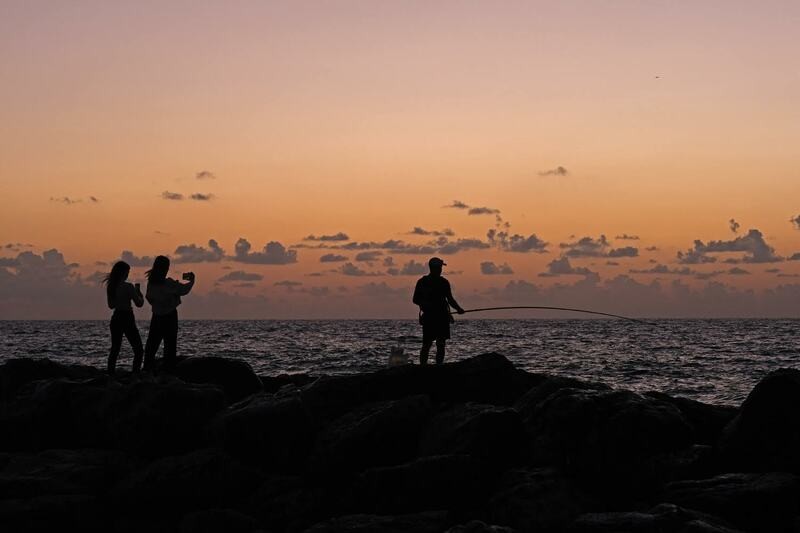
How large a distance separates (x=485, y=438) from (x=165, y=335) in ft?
19.3

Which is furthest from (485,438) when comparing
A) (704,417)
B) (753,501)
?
(704,417)

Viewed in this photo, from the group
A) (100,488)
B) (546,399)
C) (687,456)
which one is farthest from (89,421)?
(687,456)

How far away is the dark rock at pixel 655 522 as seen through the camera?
829cm

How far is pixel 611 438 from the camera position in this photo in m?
10.4

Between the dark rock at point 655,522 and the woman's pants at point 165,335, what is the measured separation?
7499mm

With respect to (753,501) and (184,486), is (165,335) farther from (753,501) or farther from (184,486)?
(753,501)

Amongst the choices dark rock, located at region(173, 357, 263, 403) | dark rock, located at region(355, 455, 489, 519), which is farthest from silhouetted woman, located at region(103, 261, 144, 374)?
dark rock, located at region(355, 455, 489, 519)

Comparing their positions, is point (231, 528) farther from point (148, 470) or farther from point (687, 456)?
point (687, 456)

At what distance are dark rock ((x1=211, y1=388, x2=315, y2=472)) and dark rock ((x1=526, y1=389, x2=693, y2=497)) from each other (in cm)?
293

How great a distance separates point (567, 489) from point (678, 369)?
3357cm

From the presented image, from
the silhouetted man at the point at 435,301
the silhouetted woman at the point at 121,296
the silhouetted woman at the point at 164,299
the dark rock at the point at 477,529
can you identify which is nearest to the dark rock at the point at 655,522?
the dark rock at the point at 477,529

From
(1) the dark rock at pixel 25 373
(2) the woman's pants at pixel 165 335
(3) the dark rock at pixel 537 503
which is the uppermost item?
(2) the woman's pants at pixel 165 335

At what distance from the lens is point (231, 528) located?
1012 centimetres

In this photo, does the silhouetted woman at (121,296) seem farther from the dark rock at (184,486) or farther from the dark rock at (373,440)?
the dark rock at (373,440)
